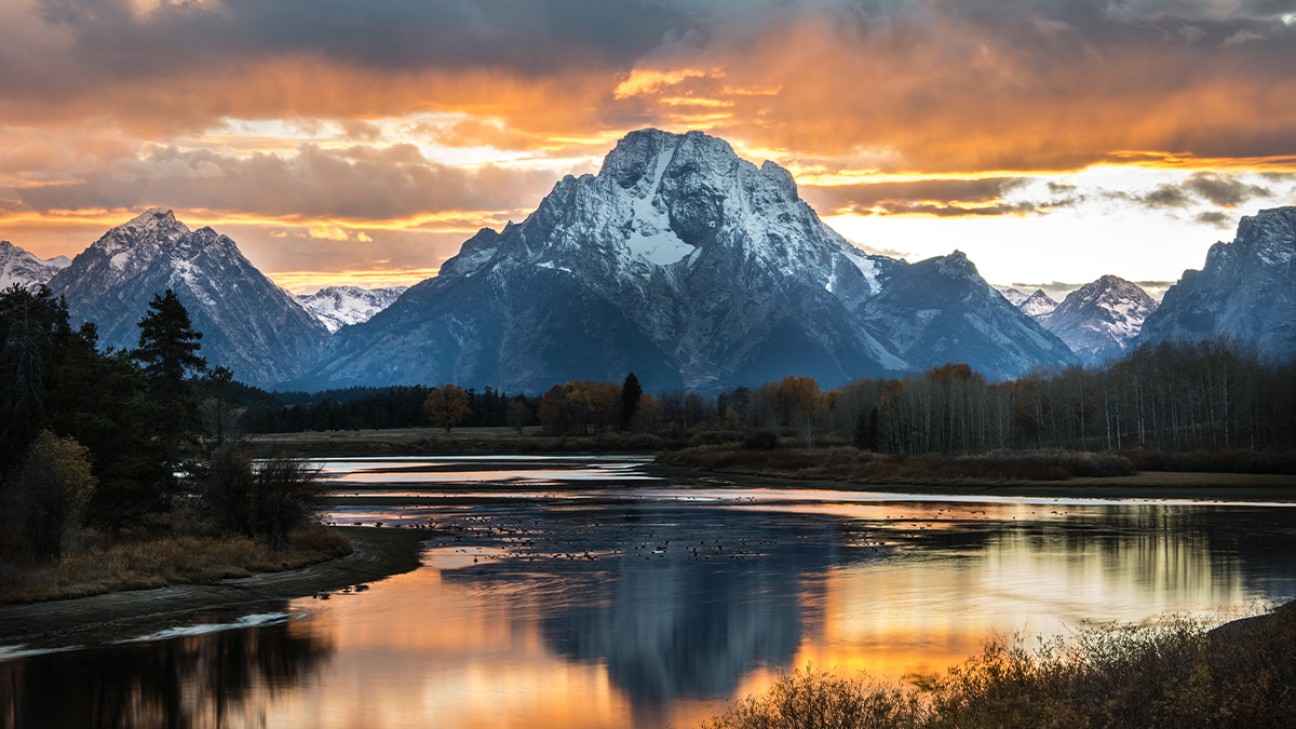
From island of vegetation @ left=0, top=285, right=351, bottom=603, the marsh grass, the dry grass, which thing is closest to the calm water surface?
the dry grass

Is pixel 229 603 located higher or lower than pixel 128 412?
lower

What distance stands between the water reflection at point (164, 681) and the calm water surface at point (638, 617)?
99mm

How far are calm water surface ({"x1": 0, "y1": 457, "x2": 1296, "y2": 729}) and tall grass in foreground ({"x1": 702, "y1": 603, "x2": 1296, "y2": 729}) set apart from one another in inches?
249

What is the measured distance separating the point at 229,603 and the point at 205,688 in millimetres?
14018

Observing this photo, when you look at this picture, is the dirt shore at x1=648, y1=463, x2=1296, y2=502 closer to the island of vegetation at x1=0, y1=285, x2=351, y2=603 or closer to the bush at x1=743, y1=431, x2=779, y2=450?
the bush at x1=743, y1=431, x2=779, y2=450

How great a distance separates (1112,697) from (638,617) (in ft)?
76.9

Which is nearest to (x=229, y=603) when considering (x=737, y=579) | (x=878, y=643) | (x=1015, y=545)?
(x=737, y=579)

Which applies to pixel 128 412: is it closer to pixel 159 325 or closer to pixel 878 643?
pixel 159 325

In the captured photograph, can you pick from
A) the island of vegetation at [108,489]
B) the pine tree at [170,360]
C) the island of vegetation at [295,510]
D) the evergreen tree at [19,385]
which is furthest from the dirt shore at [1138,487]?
the evergreen tree at [19,385]

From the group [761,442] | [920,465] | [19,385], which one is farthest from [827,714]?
[761,442]

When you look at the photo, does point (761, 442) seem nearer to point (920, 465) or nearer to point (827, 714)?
point (920, 465)

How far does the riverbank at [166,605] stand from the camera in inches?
1534

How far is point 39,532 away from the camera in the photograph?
45656 mm

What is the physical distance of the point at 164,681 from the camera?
33.2 metres
